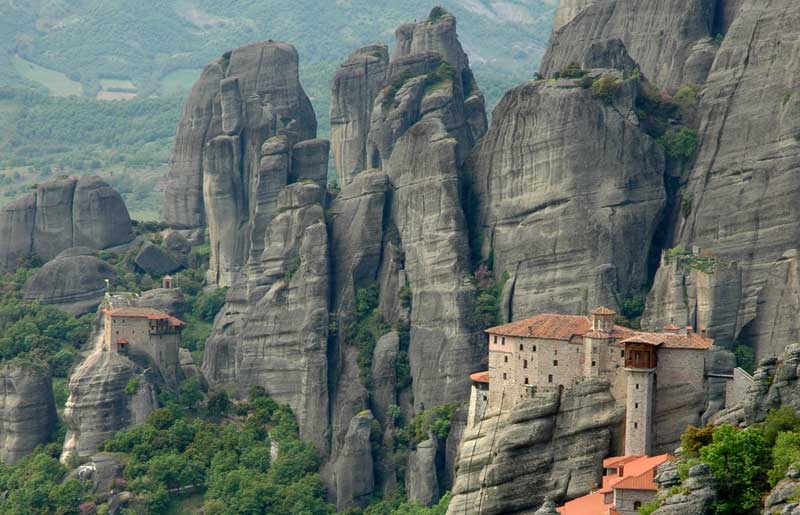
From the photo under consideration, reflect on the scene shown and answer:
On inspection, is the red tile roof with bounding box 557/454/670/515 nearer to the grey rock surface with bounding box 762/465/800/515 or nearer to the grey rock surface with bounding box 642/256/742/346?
the grey rock surface with bounding box 762/465/800/515

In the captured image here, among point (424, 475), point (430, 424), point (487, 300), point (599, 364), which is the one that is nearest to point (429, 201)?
point (487, 300)

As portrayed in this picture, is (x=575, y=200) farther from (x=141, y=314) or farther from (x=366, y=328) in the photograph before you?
(x=141, y=314)

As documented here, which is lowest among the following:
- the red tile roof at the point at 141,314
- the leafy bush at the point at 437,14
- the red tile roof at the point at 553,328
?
the red tile roof at the point at 553,328

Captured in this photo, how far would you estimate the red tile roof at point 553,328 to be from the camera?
88.6 metres

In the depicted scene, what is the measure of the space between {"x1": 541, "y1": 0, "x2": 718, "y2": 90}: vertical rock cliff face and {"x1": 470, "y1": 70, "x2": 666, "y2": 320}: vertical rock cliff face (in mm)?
6288

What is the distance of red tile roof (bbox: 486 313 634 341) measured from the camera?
88562mm

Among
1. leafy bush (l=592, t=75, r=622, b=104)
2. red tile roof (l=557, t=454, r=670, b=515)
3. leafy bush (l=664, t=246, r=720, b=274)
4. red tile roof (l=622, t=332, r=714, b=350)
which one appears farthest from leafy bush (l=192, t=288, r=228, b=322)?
red tile roof (l=557, t=454, r=670, b=515)

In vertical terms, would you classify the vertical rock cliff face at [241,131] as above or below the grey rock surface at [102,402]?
above

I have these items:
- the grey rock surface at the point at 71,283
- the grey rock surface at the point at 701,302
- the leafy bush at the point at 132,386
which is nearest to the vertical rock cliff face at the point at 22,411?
the leafy bush at the point at 132,386

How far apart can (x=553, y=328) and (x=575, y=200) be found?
16.2 metres

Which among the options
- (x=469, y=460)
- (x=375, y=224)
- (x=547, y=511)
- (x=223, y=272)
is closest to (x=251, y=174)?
(x=223, y=272)

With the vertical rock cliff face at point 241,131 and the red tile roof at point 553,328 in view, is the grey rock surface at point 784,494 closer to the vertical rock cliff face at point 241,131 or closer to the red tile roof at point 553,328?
the red tile roof at point 553,328

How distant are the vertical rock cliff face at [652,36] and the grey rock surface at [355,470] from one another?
2118 cm

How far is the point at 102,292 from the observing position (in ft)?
415
